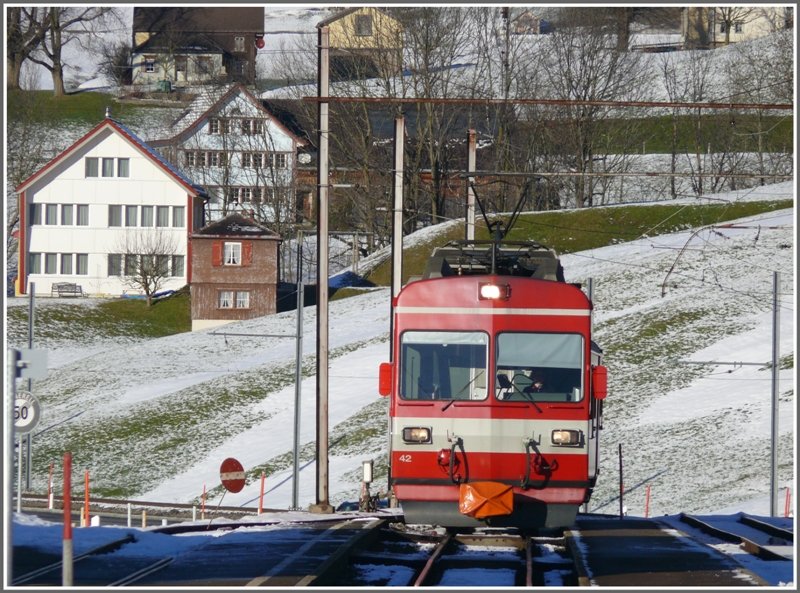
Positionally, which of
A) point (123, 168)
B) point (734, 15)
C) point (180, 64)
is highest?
point (734, 15)

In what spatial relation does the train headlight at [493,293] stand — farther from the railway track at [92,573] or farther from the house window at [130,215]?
the house window at [130,215]

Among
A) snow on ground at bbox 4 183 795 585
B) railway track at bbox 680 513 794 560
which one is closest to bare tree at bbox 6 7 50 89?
snow on ground at bbox 4 183 795 585

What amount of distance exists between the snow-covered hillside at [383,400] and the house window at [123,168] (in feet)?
44.7

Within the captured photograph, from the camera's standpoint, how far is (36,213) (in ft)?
250

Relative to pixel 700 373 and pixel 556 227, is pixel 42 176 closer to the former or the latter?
pixel 556 227

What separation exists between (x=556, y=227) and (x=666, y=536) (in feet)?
178

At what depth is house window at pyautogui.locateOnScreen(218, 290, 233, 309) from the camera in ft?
229

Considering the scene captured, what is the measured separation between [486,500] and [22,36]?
8755cm

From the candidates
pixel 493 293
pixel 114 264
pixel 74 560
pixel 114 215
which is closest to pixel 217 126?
pixel 114 215

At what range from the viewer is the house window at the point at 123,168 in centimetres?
7619

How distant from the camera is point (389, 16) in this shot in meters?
78.9

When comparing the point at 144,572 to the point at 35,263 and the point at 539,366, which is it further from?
the point at 35,263

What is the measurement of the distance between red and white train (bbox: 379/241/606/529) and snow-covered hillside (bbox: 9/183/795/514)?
64.0 feet

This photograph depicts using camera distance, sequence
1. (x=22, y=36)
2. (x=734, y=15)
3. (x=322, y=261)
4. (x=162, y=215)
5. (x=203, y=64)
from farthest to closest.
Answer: (x=734, y=15), (x=203, y=64), (x=22, y=36), (x=162, y=215), (x=322, y=261)
